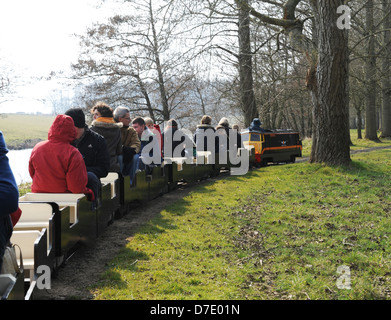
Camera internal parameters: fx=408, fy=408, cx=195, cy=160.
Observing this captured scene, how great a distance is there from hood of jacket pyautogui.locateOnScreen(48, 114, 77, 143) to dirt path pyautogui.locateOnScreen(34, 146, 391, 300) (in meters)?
1.65

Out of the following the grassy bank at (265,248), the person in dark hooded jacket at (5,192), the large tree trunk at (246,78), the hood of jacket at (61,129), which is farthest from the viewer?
the large tree trunk at (246,78)

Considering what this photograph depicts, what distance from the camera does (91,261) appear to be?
557 centimetres

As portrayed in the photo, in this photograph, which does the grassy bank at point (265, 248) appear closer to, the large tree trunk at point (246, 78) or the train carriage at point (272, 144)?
the train carriage at point (272, 144)

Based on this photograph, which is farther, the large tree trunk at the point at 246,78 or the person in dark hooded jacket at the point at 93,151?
the large tree trunk at the point at 246,78

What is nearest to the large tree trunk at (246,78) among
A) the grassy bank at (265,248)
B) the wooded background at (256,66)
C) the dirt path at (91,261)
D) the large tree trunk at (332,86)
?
the wooded background at (256,66)

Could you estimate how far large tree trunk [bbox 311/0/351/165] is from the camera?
38.2ft

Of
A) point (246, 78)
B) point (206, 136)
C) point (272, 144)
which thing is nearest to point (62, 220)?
point (206, 136)

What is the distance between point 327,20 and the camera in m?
11.6

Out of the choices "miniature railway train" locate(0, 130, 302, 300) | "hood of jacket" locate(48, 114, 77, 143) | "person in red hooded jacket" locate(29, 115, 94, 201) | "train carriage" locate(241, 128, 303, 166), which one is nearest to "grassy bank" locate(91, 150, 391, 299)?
"miniature railway train" locate(0, 130, 302, 300)

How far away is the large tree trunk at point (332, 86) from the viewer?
11.6m

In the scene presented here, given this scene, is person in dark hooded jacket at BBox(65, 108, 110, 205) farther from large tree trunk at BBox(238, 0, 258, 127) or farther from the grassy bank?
large tree trunk at BBox(238, 0, 258, 127)

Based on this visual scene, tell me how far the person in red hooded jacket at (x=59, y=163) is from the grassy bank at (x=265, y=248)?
1231 mm

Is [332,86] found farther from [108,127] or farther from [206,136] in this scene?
[108,127]
